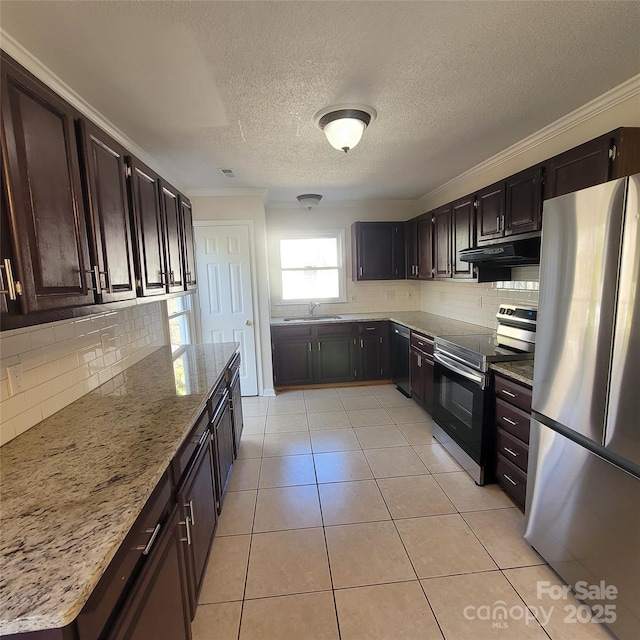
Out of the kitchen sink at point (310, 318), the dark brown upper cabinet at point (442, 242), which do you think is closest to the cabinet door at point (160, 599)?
the dark brown upper cabinet at point (442, 242)

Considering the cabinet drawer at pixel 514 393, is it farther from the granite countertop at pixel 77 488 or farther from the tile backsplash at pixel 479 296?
the granite countertop at pixel 77 488

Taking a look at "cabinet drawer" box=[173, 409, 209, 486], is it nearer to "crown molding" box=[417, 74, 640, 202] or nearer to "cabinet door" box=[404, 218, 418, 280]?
"crown molding" box=[417, 74, 640, 202]

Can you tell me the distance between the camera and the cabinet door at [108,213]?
1377mm

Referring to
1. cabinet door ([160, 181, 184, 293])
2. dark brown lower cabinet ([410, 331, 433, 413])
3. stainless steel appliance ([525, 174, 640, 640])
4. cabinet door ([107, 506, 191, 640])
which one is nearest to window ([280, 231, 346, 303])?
dark brown lower cabinet ([410, 331, 433, 413])

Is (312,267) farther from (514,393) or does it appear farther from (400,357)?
(514,393)

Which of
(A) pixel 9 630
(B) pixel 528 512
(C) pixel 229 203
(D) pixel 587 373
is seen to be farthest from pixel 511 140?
(A) pixel 9 630

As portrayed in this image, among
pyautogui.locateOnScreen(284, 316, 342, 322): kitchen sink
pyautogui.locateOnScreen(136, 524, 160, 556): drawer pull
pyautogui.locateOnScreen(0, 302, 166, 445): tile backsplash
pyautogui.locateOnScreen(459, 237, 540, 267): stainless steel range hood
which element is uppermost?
pyautogui.locateOnScreen(459, 237, 540, 267): stainless steel range hood

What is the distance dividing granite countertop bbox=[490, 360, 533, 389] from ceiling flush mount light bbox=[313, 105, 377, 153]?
1.71 metres

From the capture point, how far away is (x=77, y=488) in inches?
39.7

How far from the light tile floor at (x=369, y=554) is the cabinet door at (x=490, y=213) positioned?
6.08ft

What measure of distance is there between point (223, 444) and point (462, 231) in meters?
2.77

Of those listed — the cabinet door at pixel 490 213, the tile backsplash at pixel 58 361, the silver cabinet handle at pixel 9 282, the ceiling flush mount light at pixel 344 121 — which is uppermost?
the ceiling flush mount light at pixel 344 121

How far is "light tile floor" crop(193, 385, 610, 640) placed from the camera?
1468mm

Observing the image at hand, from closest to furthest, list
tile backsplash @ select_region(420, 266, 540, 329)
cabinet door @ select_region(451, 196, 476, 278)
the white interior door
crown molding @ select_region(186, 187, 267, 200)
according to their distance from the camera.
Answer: tile backsplash @ select_region(420, 266, 540, 329), cabinet door @ select_region(451, 196, 476, 278), crown molding @ select_region(186, 187, 267, 200), the white interior door
